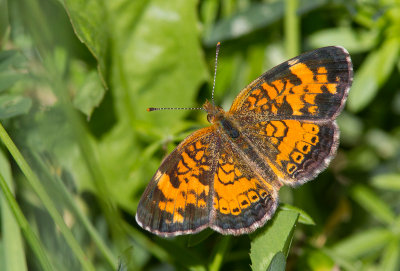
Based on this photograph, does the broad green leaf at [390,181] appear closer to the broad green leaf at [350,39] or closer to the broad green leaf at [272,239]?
the broad green leaf at [350,39]

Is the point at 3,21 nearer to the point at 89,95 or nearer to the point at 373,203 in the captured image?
the point at 89,95

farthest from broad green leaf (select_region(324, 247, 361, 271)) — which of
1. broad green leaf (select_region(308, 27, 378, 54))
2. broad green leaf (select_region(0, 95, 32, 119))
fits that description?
broad green leaf (select_region(0, 95, 32, 119))

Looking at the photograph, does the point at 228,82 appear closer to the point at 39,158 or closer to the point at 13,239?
the point at 39,158

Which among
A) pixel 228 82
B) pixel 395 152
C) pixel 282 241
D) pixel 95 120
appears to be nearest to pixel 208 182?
pixel 282 241

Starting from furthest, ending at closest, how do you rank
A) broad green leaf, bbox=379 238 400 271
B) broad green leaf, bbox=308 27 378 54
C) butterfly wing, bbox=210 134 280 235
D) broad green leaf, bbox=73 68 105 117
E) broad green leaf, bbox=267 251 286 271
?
1. broad green leaf, bbox=308 27 378 54
2. broad green leaf, bbox=379 238 400 271
3. broad green leaf, bbox=73 68 105 117
4. butterfly wing, bbox=210 134 280 235
5. broad green leaf, bbox=267 251 286 271

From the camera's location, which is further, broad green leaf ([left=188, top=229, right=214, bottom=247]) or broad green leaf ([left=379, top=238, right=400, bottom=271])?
broad green leaf ([left=379, top=238, right=400, bottom=271])

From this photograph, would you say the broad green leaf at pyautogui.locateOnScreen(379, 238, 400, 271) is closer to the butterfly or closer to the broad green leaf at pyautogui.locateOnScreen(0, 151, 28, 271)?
the butterfly

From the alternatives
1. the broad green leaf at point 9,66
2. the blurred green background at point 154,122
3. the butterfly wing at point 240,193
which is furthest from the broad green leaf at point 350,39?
the broad green leaf at point 9,66
